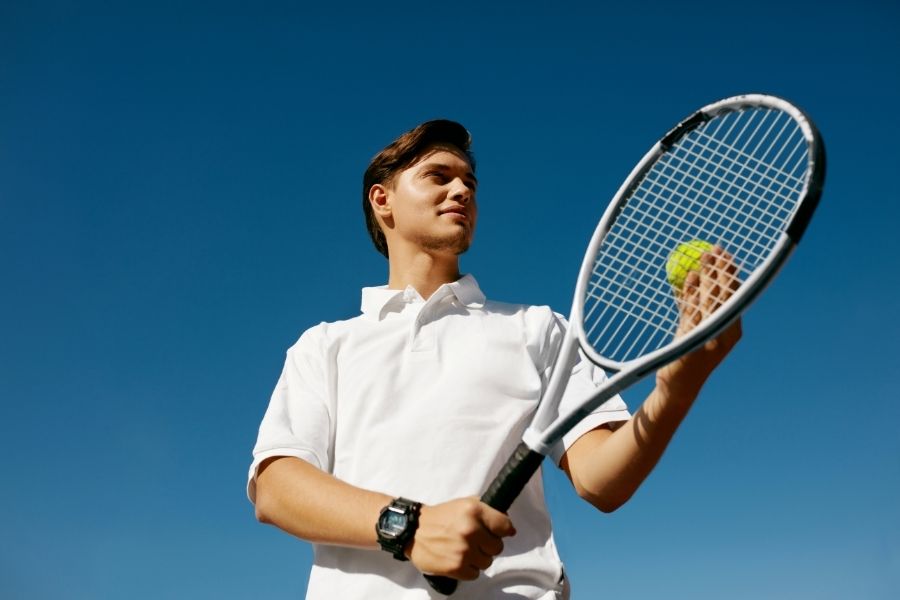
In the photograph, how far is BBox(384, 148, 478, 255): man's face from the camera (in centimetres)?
402

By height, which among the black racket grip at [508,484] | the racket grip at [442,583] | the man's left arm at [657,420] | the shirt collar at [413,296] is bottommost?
the racket grip at [442,583]

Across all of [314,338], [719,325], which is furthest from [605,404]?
[314,338]

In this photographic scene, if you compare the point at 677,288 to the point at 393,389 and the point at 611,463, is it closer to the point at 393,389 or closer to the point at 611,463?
the point at 611,463

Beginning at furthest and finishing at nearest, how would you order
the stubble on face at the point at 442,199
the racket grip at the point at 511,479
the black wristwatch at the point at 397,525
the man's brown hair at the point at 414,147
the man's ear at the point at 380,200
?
the man's ear at the point at 380,200
the man's brown hair at the point at 414,147
the stubble on face at the point at 442,199
the racket grip at the point at 511,479
the black wristwatch at the point at 397,525

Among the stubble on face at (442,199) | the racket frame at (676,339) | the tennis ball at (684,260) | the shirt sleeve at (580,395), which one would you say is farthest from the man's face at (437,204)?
the tennis ball at (684,260)

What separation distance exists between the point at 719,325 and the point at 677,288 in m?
0.41

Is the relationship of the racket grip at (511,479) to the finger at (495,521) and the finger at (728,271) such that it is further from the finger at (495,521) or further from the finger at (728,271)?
the finger at (728,271)

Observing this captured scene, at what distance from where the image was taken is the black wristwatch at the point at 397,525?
2859mm

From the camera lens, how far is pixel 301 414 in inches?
138

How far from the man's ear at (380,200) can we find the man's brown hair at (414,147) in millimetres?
36

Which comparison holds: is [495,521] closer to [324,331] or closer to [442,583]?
[442,583]

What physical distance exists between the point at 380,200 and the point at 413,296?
2.70ft

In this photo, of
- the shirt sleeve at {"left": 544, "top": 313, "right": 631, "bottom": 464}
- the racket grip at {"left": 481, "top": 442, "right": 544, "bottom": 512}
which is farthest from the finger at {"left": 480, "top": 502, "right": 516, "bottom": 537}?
the shirt sleeve at {"left": 544, "top": 313, "right": 631, "bottom": 464}

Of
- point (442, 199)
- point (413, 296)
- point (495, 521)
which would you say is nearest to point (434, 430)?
point (495, 521)
